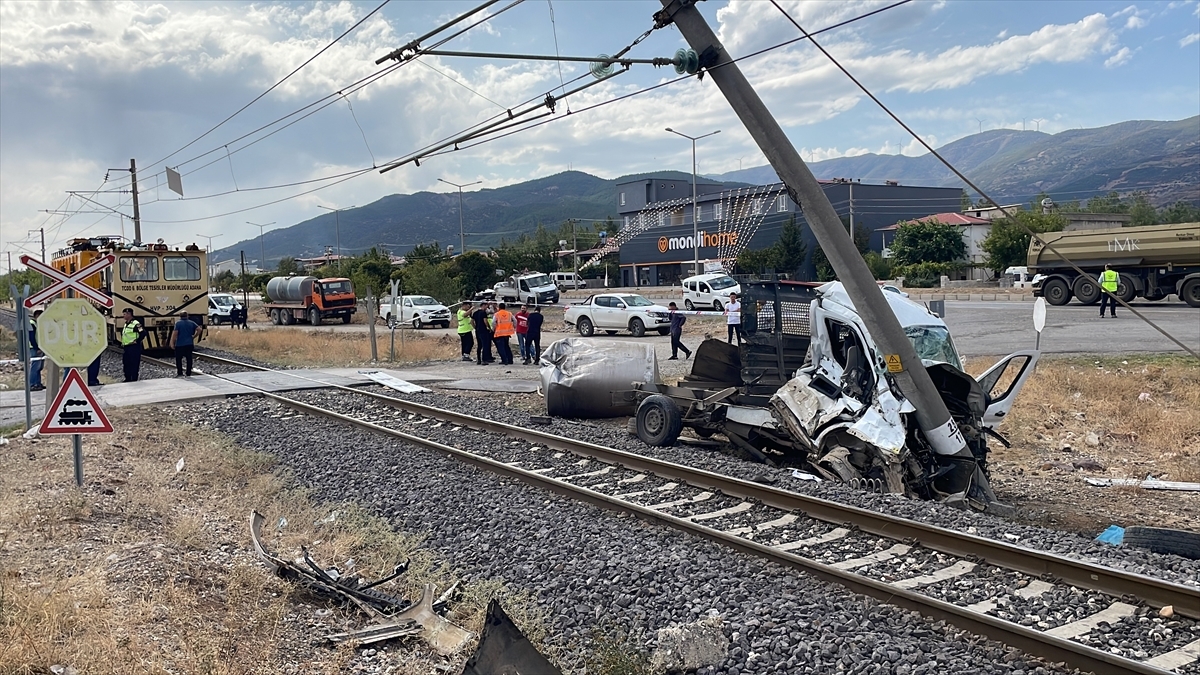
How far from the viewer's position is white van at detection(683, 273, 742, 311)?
1446 inches

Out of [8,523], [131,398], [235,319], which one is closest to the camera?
[8,523]

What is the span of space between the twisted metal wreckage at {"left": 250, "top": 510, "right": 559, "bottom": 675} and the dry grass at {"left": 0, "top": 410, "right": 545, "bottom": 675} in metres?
0.13

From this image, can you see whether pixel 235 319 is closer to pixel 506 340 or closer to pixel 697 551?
pixel 506 340

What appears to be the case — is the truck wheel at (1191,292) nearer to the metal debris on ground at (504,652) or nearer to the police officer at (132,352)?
the police officer at (132,352)

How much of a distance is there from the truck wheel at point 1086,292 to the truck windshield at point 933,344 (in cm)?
2310

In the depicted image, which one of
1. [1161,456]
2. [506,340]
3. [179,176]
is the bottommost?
[1161,456]

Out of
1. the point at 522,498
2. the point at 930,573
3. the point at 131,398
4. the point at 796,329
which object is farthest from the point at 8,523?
the point at 131,398

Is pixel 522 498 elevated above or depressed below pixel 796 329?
below

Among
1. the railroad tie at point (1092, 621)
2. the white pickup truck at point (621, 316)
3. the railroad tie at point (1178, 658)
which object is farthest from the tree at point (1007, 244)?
the railroad tie at point (1178, 658)

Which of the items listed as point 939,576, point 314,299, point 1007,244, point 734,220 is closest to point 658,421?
point 939,576

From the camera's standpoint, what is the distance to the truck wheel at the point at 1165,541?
272 inches

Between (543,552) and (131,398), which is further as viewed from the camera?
(131,398)

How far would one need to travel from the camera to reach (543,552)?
6.87m

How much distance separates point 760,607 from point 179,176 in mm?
28167
